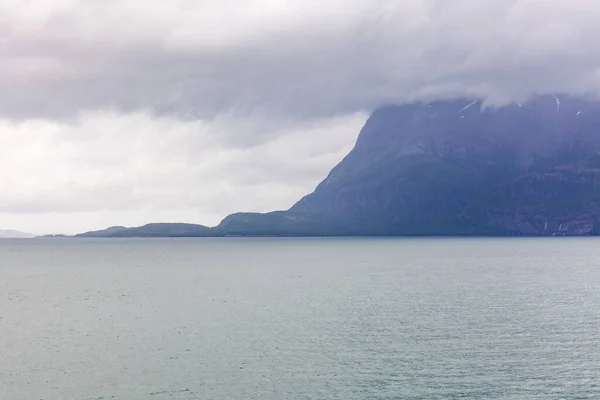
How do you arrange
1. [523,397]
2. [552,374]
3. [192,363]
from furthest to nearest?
[192,363] < [552,374] < [523,397]

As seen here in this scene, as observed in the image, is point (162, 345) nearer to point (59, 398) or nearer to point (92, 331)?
point (92, 331)

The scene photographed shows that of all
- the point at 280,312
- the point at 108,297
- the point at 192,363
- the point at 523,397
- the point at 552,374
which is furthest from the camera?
the point at 108,297

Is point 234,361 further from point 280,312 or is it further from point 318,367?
point 280,312

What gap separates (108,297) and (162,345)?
268ft

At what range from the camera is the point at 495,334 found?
381 ft

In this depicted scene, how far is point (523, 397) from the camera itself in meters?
78.5

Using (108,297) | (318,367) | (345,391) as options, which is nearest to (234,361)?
(318,367)

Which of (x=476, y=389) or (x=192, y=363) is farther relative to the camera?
(x=192, y=363)

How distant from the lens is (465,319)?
437 feet

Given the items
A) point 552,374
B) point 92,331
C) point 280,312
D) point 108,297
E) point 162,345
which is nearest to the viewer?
point 552,374

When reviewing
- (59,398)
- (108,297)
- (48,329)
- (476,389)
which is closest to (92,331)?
(48,329)

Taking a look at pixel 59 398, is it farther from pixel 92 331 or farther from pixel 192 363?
pixel 92 331

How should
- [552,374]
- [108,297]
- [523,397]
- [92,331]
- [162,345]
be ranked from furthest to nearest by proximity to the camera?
[108,297]
[92,331]
[162,345]
[552,374]
[523,397]

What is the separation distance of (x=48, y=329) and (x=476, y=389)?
83323mm
